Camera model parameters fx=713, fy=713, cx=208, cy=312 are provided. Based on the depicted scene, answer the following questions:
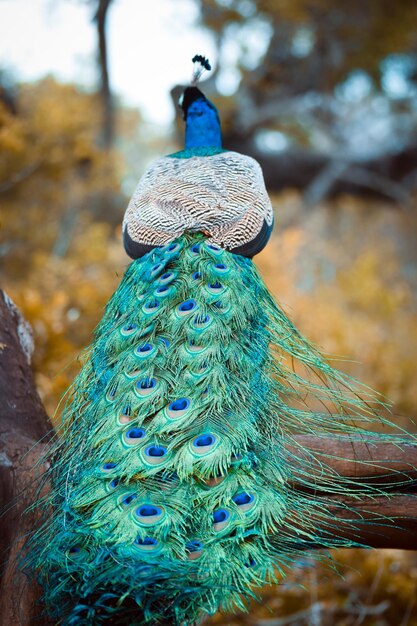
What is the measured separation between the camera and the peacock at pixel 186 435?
6.96 ft

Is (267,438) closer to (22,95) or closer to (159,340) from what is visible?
(159,340)

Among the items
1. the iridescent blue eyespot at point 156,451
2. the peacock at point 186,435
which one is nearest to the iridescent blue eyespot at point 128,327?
the peacock at point 186,435

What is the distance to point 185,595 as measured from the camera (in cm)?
204

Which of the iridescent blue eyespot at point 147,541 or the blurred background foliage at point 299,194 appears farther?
the blurred background foliage at point 299,194

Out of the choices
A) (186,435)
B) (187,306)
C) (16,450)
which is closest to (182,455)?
(186,435)

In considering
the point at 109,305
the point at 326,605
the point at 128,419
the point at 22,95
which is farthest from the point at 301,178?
the point at 128,419

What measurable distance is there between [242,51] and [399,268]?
5.73 m

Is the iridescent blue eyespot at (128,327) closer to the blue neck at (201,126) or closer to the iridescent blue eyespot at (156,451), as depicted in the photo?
the iridescent blue eyespot at (156,451)

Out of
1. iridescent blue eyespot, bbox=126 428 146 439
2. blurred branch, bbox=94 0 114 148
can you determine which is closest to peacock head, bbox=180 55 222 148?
iridescent blue eyespot, bbox=126 428 146 439

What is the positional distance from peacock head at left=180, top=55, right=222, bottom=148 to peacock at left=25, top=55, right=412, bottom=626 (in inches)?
43.7

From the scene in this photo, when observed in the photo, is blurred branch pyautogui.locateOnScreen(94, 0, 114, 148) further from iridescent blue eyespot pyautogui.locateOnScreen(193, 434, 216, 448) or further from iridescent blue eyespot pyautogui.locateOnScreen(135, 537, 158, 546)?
iridescent blue eyespot pyautogui.locateOnScreen(135, 537, 158, 546)

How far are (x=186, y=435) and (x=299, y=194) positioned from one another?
33.6 feet

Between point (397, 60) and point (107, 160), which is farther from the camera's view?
point (397, 60)

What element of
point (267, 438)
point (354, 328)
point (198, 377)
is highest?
point (354, 328)
